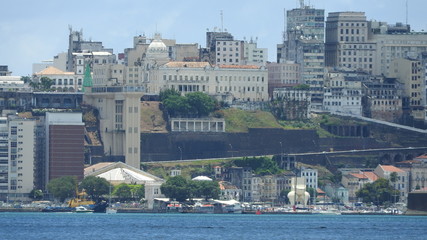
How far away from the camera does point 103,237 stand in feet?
651

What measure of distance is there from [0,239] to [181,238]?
17.6m

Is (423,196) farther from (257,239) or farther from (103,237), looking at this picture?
(103,237)

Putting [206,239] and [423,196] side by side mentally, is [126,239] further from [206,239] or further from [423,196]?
[423,196]

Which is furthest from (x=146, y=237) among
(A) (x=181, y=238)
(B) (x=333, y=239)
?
(B) (x=333, y=239)

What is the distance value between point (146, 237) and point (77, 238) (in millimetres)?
6887

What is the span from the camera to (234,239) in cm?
19750

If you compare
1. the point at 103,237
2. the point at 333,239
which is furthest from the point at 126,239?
→ the point at 333,239

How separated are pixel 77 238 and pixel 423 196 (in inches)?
1333

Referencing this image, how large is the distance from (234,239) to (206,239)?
8.91ft

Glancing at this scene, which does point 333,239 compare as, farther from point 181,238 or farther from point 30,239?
point 30,239

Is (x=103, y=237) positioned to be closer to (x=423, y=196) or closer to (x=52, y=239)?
(x=52, y=239)

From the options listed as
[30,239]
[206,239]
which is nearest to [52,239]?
[30,239]

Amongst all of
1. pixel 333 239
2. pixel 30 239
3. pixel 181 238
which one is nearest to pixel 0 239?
pixel 30 239

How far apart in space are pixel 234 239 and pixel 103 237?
1280 cm
